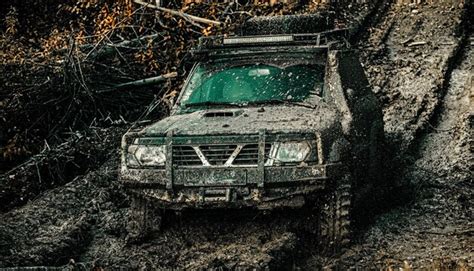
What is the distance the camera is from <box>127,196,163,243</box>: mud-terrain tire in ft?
25.1

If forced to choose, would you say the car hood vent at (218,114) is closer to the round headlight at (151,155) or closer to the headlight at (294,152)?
the round headlight at (151,155)

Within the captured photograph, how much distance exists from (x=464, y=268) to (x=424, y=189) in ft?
11.9

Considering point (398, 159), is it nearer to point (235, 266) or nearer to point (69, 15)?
point (235, 266)

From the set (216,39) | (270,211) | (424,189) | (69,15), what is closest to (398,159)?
(424,189)

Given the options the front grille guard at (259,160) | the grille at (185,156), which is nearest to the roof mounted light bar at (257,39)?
the front grille guard at (259,160)

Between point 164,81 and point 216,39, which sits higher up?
point 216,39

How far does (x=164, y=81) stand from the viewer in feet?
43.7

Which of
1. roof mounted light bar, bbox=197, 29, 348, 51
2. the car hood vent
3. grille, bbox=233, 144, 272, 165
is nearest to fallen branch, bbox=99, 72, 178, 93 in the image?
roof mounted light bar, bbox=197, 29, 348, 51

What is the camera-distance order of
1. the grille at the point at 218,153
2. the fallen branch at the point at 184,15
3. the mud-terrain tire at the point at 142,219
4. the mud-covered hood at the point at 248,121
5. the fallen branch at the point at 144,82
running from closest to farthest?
the grille at the point at 218,153
the mud-covered hood at the point at 248,121
the mud-terrain tire at the point at 142,219
the fallen branch at the point at 144,82
the fallen branch at the point at 184,15

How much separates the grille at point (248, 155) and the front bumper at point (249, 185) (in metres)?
0.09

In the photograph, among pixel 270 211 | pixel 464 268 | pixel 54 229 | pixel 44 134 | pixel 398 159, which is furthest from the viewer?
pixel 44 134

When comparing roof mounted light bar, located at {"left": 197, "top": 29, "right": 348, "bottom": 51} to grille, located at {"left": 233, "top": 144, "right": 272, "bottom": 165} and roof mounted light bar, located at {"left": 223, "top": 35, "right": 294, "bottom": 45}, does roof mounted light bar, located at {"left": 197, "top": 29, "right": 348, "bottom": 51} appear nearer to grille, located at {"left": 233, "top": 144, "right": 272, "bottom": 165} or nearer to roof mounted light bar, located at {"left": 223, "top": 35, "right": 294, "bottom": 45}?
roof mounted light bar, located at {"left": 223, "top": 35, "right": 294, "bottom": 45}

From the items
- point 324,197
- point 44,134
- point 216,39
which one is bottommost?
point 44,134

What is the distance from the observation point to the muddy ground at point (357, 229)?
279 inches
